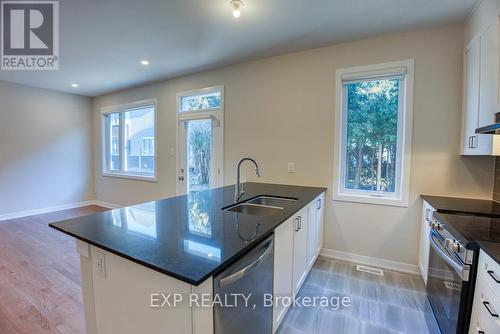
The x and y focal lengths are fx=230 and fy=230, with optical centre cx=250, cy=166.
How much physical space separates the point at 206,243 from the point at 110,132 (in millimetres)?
5637

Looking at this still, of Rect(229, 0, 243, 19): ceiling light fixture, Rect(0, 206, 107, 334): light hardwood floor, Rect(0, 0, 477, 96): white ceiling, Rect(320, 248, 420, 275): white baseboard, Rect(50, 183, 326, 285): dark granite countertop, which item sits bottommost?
Rect(0, 206, 107, 334): light hardwood floor

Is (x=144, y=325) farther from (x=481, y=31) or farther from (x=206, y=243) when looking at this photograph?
(x=481, y=31)

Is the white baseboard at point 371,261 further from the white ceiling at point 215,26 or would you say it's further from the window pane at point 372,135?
the white ceiling at point 215,26

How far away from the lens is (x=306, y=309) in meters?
2.02

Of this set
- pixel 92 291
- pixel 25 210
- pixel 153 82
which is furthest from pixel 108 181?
pixel 92 291

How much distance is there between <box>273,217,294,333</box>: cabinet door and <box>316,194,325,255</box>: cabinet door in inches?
37.5

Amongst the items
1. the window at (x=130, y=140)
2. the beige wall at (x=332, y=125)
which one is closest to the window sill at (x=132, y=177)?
the window at (x=130, y=140)

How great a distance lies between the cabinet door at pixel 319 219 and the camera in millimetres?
2682

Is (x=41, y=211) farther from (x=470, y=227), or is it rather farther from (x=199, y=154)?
(x=470, y=227)

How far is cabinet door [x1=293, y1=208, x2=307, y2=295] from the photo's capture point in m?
1.92

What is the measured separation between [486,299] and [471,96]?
1.83m

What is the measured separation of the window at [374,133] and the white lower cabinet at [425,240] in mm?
260

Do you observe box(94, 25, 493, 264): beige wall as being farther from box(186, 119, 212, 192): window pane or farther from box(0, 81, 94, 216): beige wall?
box(0, 81, 94, 216): beige wall

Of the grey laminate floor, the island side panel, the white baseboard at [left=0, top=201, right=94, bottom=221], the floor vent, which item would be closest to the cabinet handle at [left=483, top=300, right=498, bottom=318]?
the grey laminate floor
